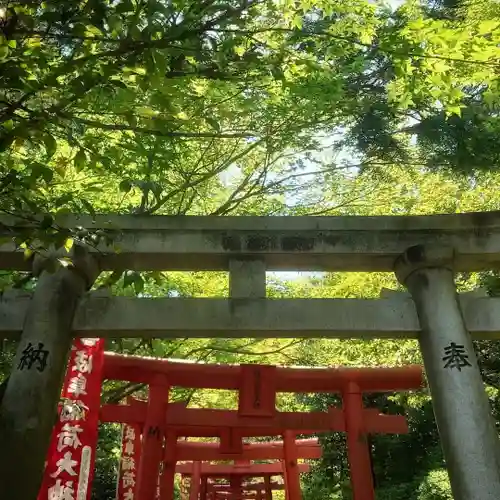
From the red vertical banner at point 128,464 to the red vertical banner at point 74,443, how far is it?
2.37 metres

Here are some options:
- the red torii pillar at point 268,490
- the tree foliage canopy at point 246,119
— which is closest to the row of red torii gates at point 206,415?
the tree foliage canopy at point 246,119

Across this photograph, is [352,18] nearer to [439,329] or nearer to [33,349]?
[439,329]

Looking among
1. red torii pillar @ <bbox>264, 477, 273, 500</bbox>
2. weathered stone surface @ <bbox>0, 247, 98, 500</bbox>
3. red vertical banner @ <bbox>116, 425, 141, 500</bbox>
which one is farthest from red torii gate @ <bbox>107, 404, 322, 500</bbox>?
red torii pillar @ <bbox>264, 477, 273, 500</bbox>

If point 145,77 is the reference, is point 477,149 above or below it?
above

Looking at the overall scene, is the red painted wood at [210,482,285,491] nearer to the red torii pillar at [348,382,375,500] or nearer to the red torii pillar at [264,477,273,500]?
the red torii pillar at [264,477,273,500]

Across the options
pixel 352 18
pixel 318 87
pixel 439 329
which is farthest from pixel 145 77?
pixel 352 18

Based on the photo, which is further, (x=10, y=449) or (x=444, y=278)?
(x=444, y=278)

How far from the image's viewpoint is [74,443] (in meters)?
5.71

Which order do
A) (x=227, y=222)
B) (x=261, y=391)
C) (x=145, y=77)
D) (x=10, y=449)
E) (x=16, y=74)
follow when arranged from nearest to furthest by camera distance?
(x=16, y=74) < (x=145, y=77) < (x=10, y=449) < (x=227, y=222) < (x=261, y=391)

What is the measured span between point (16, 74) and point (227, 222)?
8.48 ft

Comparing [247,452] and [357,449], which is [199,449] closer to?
[247,452]

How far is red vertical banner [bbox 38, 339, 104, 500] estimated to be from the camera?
5.56m

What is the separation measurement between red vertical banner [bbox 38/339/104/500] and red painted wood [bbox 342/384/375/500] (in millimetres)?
3322

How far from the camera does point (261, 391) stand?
21.8 ft
